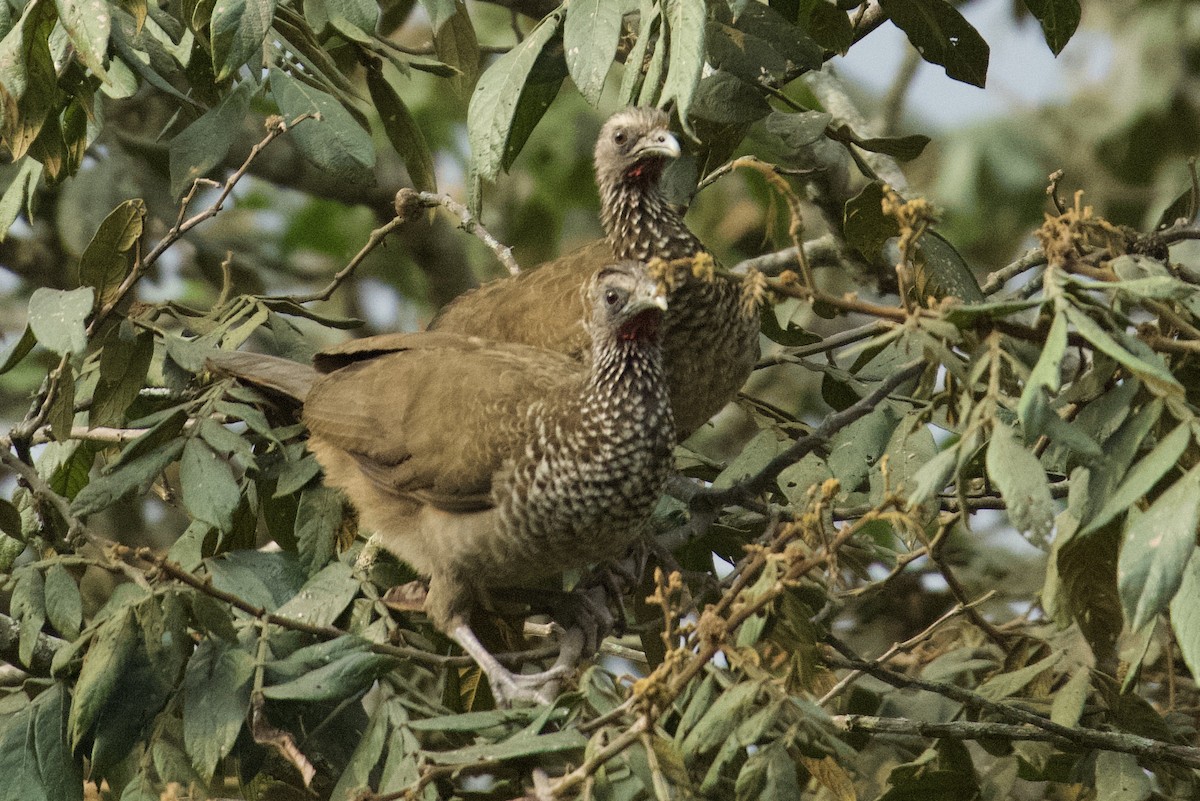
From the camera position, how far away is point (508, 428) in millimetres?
3584

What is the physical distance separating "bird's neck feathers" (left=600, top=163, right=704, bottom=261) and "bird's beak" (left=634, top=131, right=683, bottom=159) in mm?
87

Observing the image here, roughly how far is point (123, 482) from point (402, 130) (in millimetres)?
1326

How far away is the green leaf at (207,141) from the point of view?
3.16 meters

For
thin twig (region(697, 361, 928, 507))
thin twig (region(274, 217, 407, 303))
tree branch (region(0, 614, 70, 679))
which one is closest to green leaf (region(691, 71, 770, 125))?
thin twig (region(697, 361, 928, 507))

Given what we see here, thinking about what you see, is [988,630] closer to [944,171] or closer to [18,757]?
[18,757]

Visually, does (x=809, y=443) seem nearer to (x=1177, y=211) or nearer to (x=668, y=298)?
(x=668, y=298)

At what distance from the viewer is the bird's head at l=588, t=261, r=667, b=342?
3.48m

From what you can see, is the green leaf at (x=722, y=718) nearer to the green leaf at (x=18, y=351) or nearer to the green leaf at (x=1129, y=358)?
the green leaf at (x=1129, y=358)

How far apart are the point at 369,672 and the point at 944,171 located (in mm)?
4516

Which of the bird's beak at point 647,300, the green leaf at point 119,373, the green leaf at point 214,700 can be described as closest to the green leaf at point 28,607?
the green leaf at point 214,700

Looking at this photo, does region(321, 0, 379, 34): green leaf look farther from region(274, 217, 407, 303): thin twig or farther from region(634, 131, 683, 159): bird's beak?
region(634, 131, 683, 159): bird's beak

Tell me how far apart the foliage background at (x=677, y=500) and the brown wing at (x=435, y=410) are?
0.59ft

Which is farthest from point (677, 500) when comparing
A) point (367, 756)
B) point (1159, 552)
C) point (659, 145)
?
point (1159, 552)

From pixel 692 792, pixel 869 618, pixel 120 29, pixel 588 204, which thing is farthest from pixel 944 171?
pixel 692 792
